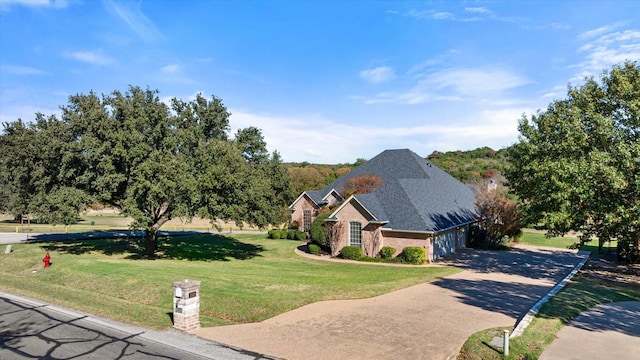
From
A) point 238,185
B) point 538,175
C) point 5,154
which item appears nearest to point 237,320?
point 238,185

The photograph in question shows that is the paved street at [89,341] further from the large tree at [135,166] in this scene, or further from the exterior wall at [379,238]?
the exterior wall at [379,238]

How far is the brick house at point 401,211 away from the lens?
3043 cm

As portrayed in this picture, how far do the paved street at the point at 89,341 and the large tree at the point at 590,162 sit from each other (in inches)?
710

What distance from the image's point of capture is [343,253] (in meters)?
31.4

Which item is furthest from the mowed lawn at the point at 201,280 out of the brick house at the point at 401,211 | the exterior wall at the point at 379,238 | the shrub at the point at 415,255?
the brick house at the point at 401,211

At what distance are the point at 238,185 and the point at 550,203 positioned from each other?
19076 mm

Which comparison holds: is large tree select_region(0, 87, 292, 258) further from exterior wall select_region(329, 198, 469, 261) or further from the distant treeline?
the distant treeline

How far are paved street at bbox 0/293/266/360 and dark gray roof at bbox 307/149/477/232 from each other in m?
20.5

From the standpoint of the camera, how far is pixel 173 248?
117ft

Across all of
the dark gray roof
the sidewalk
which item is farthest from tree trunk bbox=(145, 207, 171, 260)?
the sidewalk

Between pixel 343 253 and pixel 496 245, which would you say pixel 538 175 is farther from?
pixel 496 245

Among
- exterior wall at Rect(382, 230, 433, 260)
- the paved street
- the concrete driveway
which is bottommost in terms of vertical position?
the concrete driveway

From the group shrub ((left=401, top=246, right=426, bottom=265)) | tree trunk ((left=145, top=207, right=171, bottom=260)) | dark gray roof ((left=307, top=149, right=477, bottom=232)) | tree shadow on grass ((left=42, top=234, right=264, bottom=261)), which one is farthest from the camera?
dark gray roof ((left=307, top=149, right=477, bottom=232))

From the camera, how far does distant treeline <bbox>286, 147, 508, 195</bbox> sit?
68375 mm
